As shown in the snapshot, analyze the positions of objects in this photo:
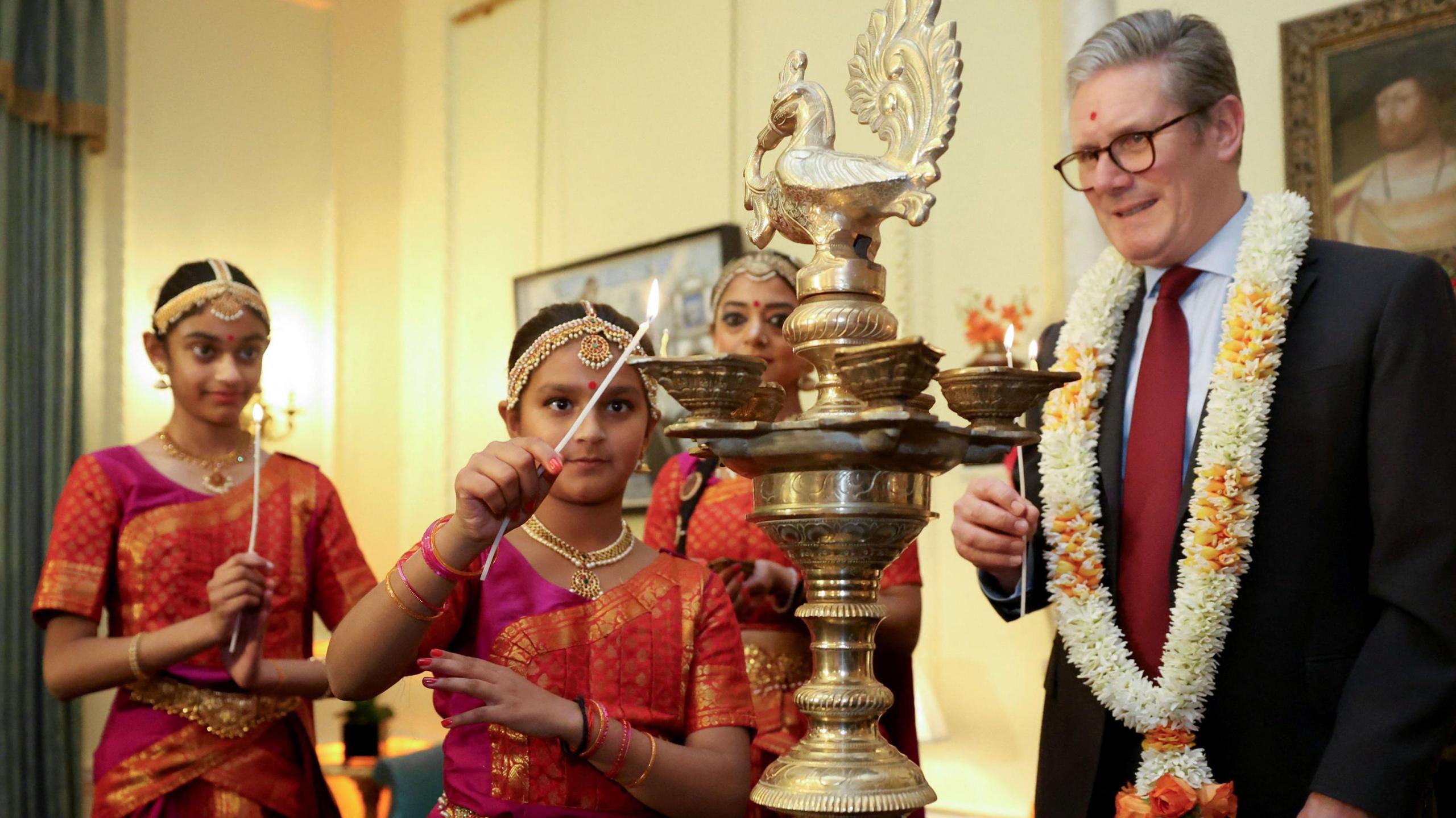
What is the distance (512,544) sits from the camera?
1703 mm

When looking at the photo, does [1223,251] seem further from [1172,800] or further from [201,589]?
[201,589]

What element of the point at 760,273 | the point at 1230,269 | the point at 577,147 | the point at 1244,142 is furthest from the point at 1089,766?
the point at 577,147

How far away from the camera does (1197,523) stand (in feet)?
5.67

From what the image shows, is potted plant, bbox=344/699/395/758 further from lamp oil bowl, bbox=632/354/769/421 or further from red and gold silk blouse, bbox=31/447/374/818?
lamp oil bowl, bbox=632/354/769/421

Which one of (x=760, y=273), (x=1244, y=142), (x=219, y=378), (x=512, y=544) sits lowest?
(x=512, y=544)

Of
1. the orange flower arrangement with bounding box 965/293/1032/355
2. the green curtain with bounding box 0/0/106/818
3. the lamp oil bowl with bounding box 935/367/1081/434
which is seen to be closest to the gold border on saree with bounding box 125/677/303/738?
the lamp oil bowl with bounding box 935/367/1081/434

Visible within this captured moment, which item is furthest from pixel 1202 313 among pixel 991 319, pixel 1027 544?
pixel 991 319

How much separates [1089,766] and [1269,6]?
2740 mm

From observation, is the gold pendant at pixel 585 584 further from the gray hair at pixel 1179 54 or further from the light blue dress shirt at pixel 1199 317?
the gray hair at pixel 1179 54

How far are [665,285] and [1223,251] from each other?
140 inches

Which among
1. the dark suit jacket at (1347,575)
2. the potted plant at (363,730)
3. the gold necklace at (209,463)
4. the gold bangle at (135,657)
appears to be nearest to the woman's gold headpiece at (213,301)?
the gold necklace at (209,463)

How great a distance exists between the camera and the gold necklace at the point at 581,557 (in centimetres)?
168

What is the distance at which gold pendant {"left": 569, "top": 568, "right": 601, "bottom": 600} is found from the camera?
1.67 meters

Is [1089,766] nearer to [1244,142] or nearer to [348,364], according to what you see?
[1244,142]
